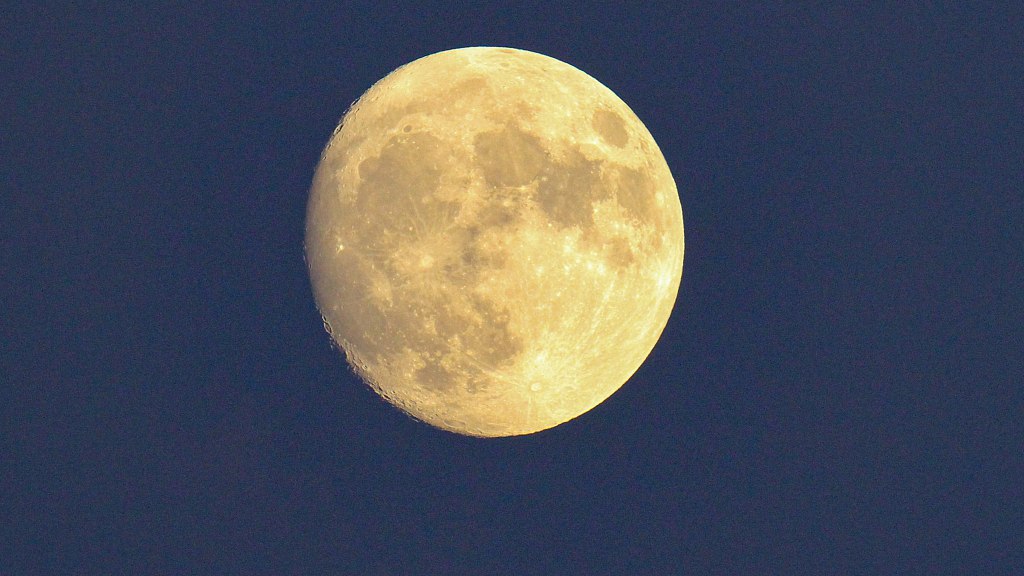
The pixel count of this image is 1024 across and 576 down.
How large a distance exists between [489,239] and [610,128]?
11.2 ft

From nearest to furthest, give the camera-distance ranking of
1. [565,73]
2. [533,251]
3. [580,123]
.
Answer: [533,251], [580,123], [565,73]

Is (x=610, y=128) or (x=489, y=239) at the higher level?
(x=610, y=128)

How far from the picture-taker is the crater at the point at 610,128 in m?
13.0

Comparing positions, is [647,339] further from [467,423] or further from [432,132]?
[432,132]

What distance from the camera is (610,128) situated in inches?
518

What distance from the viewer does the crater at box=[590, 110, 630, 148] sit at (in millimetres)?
12984

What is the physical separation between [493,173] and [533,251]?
1494 millimetres

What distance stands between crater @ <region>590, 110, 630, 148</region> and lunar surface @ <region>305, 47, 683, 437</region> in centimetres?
3

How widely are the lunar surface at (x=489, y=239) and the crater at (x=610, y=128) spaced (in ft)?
0.09

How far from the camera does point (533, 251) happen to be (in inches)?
466

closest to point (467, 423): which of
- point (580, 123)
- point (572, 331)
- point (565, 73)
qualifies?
point (572, 331)

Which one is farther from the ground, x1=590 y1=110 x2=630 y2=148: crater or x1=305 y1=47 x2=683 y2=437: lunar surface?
x1=590 y1=110 x2=630 y2=148: crater

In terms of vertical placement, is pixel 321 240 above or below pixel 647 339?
above

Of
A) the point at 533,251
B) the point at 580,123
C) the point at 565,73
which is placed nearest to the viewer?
the point at 533,251
